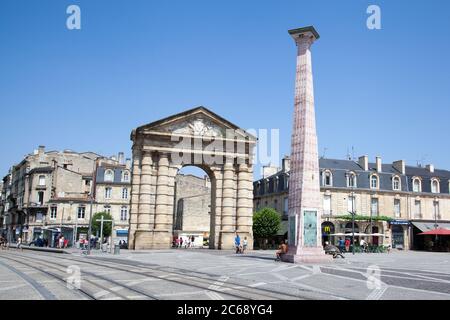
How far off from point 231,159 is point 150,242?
10256 millimetres

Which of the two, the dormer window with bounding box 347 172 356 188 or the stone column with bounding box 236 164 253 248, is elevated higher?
the dormer window with bounding box 347 172 356 188

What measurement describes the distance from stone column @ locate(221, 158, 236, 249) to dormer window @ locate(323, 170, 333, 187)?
15.1 metres

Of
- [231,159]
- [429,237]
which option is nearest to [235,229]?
[231,159]

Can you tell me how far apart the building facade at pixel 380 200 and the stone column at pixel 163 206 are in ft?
57.8

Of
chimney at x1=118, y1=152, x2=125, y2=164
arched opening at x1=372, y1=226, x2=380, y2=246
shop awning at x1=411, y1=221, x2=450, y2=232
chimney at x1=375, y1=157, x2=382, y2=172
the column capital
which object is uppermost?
chimney at x1=118, y1=152, x2=125, y2=164

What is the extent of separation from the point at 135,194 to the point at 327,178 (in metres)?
23.4

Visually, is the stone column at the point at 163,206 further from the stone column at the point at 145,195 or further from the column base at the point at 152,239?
the stone column at the point at 145,195

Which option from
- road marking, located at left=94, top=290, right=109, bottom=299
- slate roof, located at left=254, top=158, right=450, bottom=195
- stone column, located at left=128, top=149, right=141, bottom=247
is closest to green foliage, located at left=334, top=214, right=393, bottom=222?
slate roof, located at left=254, top=158, right=450, bottom=195

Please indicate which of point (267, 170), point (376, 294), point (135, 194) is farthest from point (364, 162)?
point (376, 294)

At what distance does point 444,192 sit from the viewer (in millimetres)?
57969

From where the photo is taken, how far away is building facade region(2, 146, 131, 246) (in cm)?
6328

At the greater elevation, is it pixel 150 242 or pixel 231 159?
pixel 231 159

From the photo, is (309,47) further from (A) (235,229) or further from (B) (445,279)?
(A) (235,229)

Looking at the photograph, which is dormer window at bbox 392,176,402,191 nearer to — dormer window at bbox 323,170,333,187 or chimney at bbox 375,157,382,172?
chimney at bbox 375,157,382,172
